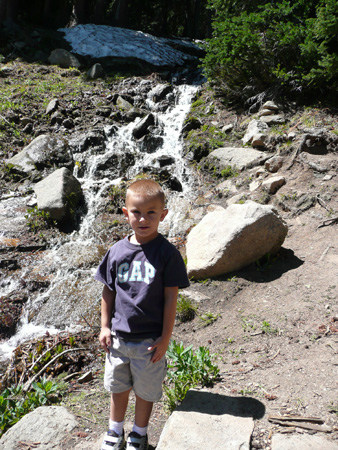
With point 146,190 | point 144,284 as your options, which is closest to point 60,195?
point 146,190

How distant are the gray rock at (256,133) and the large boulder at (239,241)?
3.59 meters

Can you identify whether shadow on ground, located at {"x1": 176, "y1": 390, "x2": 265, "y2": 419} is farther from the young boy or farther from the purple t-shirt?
the purple t-shirt

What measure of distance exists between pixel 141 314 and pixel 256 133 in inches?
278

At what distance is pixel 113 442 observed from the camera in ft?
8.13

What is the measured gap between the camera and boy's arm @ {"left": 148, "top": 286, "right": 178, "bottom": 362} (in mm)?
2404

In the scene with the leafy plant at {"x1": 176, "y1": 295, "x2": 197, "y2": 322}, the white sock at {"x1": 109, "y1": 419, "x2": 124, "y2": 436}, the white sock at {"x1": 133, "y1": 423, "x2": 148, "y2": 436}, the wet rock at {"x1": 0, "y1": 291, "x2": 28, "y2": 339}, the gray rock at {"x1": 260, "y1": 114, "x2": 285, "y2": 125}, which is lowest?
the wet rock at {"x1": 0, "y1": 291, "x2": 28, "y2": 339}

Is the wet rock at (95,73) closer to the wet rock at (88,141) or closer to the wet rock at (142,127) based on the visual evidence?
the wet rock at (142,127)

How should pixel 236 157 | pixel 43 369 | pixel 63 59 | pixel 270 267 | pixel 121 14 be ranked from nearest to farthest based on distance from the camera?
pixel 43 369 < pixel 270 267 < pixel 236 157 < pixel 63 59 < pixel 121 14

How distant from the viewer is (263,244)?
5.15 metres

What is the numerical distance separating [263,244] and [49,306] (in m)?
3.48

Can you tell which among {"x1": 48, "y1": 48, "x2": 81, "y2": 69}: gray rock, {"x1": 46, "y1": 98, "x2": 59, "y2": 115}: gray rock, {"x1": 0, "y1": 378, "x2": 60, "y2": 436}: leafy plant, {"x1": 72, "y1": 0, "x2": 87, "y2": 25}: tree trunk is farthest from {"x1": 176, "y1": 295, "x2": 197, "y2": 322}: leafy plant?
{"x1": 72, "y1": 0, "x2": 87, "y2": 25}: tree trunk

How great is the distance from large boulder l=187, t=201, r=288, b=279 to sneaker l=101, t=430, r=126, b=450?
9.58 ft

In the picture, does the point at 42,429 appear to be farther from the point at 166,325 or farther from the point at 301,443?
the point at 301,443

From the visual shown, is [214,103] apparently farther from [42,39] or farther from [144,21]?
[144,21]
